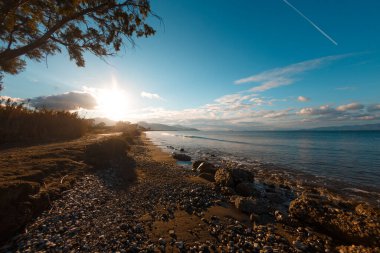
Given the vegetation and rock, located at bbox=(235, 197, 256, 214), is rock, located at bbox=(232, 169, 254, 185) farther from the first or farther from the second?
the vegetation

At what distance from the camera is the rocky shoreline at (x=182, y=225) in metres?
5.57

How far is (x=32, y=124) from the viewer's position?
19438 mm

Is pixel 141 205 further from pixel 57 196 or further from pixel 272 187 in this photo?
pixel 272 187

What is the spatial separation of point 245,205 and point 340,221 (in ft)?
12.6

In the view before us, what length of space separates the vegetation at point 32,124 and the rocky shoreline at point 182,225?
451 inches

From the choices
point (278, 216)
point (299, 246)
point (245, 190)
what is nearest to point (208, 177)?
point (245, 190)

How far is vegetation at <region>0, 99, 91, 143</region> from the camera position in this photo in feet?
53.9

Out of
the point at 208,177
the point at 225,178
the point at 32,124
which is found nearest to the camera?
the point at 225,178

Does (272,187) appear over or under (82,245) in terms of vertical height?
under

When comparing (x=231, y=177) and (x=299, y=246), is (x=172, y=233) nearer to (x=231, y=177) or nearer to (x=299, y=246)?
(x=299, y=246)

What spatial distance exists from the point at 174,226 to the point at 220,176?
297 inches

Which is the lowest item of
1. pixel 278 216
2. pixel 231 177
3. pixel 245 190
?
pixel 245 190

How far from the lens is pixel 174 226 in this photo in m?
7.20

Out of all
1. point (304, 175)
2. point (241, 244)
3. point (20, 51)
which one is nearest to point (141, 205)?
point (241, 244)
